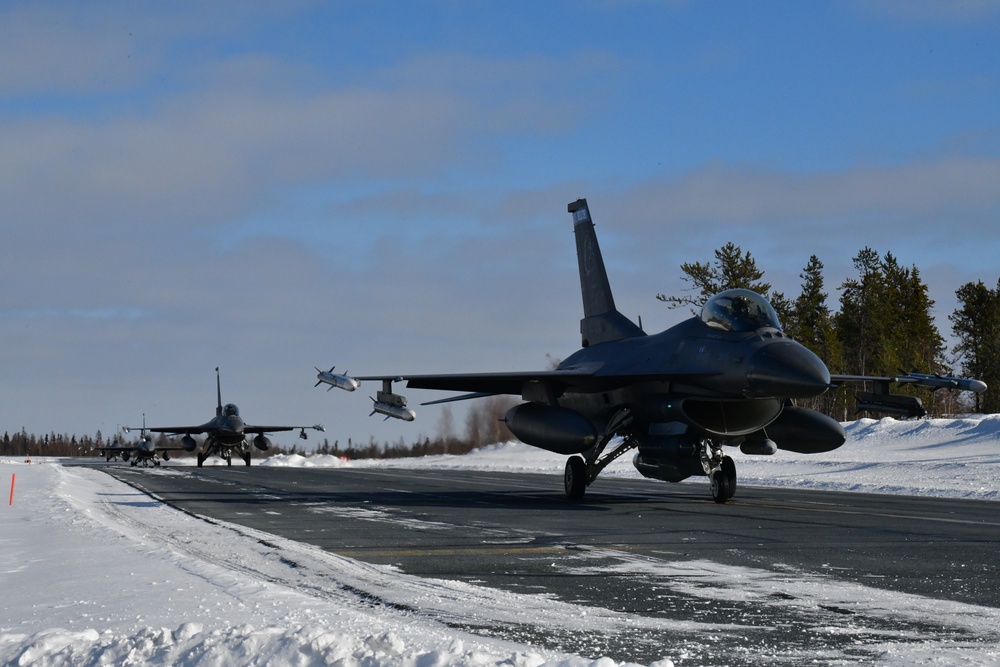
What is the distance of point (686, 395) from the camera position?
1894 cm

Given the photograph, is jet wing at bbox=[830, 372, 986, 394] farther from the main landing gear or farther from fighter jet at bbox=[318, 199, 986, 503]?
the main landing gear

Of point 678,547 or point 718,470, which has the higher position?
point 718,470

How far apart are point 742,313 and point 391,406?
7.53 metres

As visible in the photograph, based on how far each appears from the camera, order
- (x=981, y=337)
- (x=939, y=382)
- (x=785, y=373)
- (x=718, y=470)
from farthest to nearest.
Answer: (x=981, y=337)
(x=939, y=382)
(x=718, y=470)
(x=785, y=373)

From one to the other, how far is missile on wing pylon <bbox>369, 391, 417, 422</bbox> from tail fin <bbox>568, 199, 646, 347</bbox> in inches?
198

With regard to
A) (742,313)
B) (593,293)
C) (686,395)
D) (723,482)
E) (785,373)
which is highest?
(593,293)

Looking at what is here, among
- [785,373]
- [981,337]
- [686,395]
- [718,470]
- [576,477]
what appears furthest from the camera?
[981,337]

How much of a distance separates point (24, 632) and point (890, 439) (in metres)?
48.2

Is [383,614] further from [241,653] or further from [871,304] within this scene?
[871,304]

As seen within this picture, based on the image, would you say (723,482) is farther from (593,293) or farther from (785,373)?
(593,293)

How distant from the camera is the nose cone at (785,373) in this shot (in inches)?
655

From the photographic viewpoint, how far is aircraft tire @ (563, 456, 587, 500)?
21172 mm

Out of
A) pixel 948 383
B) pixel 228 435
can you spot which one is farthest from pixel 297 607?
pixel 228 435

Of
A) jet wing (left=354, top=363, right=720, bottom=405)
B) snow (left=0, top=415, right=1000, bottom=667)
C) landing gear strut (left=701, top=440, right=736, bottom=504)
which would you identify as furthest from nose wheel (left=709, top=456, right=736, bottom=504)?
snow (left=0, top=415, right=1000, bottom=667)
